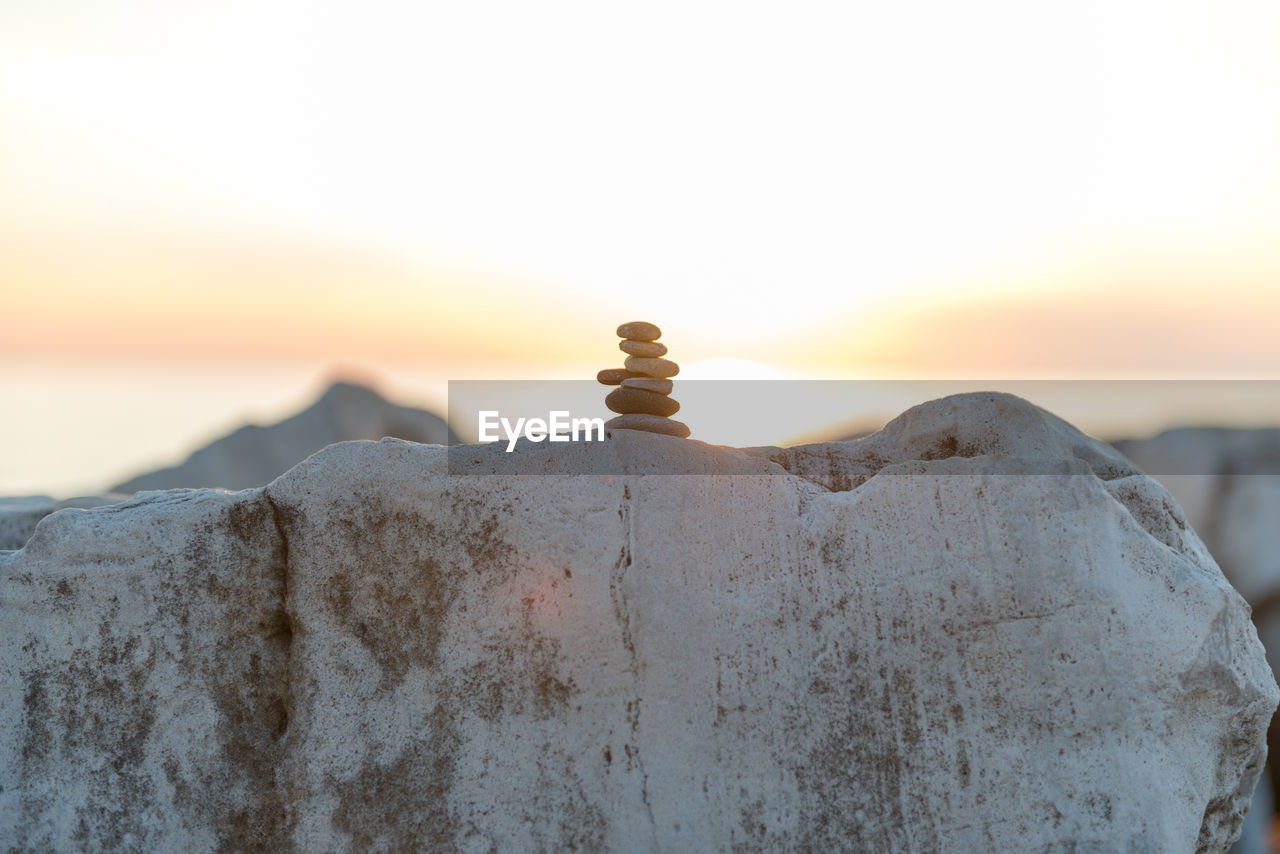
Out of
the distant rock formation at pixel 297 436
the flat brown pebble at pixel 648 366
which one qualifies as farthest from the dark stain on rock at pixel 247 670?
the distant rock formation at pixel 297 436

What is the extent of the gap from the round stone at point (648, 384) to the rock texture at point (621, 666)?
766 mm

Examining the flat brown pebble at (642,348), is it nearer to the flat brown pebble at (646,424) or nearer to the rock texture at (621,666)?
the flat brown pebble at (646,424)

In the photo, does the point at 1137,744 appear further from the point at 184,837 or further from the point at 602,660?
the point at 184,837

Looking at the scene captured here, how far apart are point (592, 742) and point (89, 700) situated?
1810 mm

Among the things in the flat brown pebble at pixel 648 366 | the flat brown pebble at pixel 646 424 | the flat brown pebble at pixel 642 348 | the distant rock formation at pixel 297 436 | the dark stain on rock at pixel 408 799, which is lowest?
the dark stain on rock at pixel 408 799

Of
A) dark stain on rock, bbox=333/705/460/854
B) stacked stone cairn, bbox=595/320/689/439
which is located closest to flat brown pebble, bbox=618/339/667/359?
stacked stone cairn, bbox=595/320/689/439

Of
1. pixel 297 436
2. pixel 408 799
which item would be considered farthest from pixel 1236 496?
pixel 408 799

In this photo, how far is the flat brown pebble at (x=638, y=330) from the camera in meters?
4.81

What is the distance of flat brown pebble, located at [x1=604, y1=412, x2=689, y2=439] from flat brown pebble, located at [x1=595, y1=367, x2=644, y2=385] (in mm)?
299

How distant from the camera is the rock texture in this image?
3.74 meters

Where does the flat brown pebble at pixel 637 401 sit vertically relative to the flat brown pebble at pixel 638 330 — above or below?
below

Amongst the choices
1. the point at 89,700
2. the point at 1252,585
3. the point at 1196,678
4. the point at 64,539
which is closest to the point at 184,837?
the point at 89,700

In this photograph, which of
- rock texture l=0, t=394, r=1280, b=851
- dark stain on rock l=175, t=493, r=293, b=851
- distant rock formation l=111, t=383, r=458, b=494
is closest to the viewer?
rock texture l=0, t=394, r=1280, b=851

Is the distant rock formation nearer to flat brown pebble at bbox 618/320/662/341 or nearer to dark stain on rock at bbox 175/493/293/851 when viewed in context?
flat brown pebble at bbox 618/320/662/341
